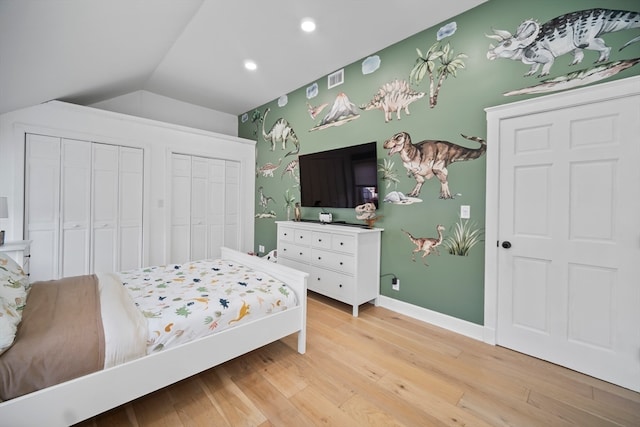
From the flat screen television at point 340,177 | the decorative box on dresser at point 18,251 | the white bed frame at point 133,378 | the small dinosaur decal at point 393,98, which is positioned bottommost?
the white bed frame at point 133,378

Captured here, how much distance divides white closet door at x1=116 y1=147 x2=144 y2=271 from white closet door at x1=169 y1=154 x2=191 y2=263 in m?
0.43

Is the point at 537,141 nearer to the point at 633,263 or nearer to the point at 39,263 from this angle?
the point at 633,263

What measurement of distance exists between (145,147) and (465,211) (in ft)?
14.0

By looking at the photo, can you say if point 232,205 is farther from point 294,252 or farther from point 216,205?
point 294,252

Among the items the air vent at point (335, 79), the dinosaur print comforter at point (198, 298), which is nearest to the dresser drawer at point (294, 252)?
the dinosaur print comforter at point (198, 298)

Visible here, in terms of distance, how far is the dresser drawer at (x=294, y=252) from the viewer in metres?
3.36

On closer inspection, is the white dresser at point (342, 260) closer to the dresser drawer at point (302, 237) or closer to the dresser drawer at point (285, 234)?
the dresser drawer at point (302, 237)

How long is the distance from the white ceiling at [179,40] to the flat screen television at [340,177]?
45.8 inches

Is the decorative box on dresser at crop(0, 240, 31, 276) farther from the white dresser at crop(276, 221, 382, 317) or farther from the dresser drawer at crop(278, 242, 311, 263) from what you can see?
the white dresser at crop(276, 221, 382, 317)

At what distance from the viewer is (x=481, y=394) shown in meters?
1.68

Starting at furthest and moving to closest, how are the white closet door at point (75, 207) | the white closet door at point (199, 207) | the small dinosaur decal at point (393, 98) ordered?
the white closet door at point (199, 207), the white closet door at point (75, 207), the small dinosaur decal at point (393, 98)

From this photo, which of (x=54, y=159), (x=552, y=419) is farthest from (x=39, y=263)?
(x=552, y=419)

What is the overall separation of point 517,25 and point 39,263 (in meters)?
5.51

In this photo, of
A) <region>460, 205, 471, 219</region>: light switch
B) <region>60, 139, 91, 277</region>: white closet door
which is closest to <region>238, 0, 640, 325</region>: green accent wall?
<region>460, 205, 471, 219</region>: light switch
